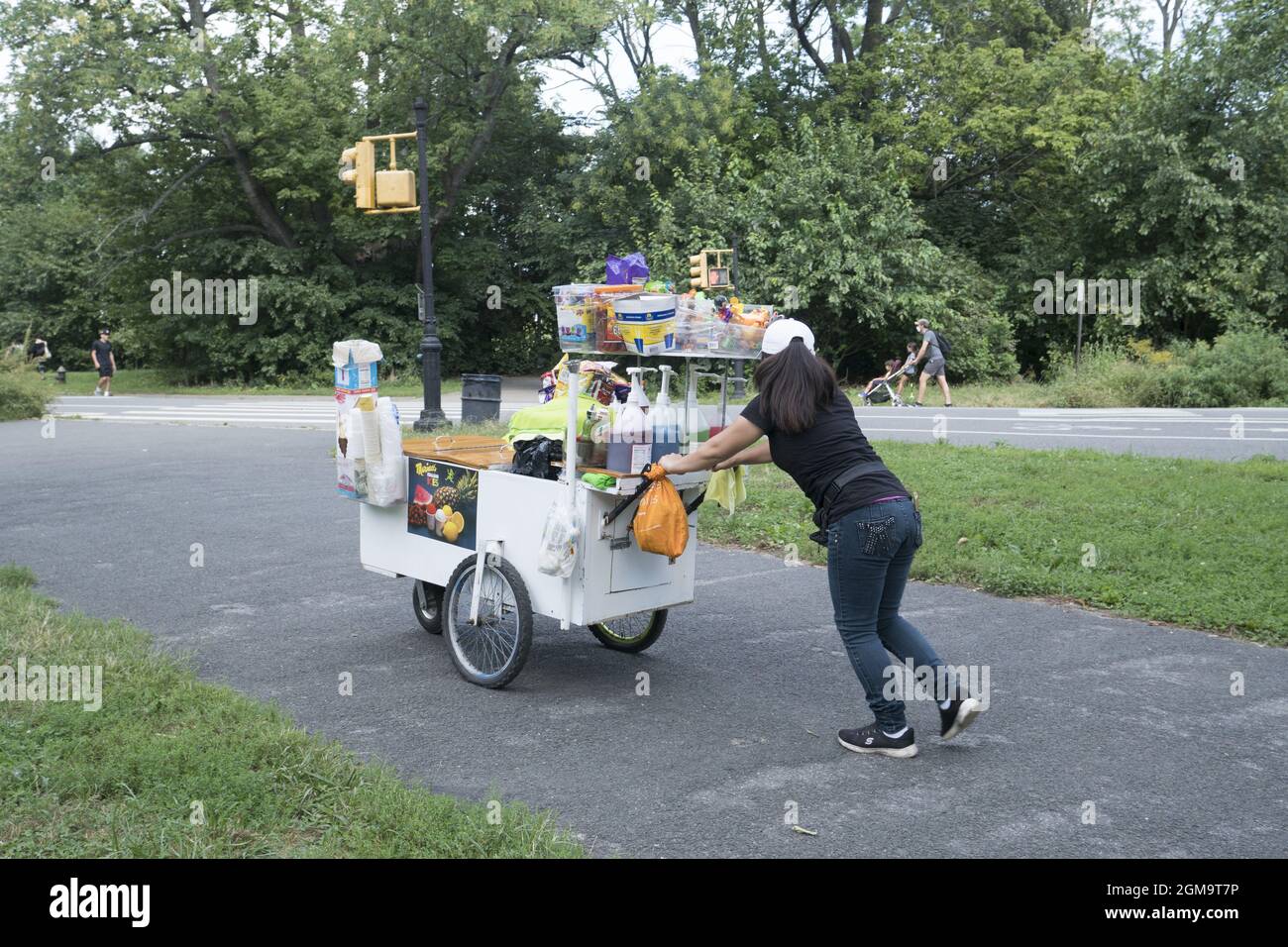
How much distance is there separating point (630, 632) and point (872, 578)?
2103 mm

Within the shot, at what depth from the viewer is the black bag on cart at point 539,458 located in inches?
233

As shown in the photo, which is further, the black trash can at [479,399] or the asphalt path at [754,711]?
the black trash can at [479,399]

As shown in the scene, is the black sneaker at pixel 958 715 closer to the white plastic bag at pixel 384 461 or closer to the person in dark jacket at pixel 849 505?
the person in dark jacket at pixel 849 505

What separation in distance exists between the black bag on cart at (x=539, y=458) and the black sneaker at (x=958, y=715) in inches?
88.4

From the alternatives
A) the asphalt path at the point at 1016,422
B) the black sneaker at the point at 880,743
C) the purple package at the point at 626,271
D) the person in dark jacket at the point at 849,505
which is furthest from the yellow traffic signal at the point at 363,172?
the black sneaker at the point at 880,743

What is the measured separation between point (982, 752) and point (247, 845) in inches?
121

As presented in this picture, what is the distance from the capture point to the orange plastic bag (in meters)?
5.37

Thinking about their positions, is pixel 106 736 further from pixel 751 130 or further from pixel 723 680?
pixel 751 130

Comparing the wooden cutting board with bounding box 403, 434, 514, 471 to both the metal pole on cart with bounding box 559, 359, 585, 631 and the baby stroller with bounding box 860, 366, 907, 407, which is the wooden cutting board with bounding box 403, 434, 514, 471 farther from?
the baby stroller with bounding box 860, 366, 907, 407

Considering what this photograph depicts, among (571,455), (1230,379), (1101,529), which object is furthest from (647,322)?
(1230,379)

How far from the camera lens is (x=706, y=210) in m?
28.7

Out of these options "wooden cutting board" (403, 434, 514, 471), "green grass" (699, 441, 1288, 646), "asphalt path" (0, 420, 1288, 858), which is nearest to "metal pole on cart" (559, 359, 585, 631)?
"asphalt path" (0, 420, 1288, 858)

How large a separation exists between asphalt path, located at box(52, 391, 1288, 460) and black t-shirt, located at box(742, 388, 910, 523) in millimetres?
2098

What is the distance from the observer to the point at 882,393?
2514 centimetres
